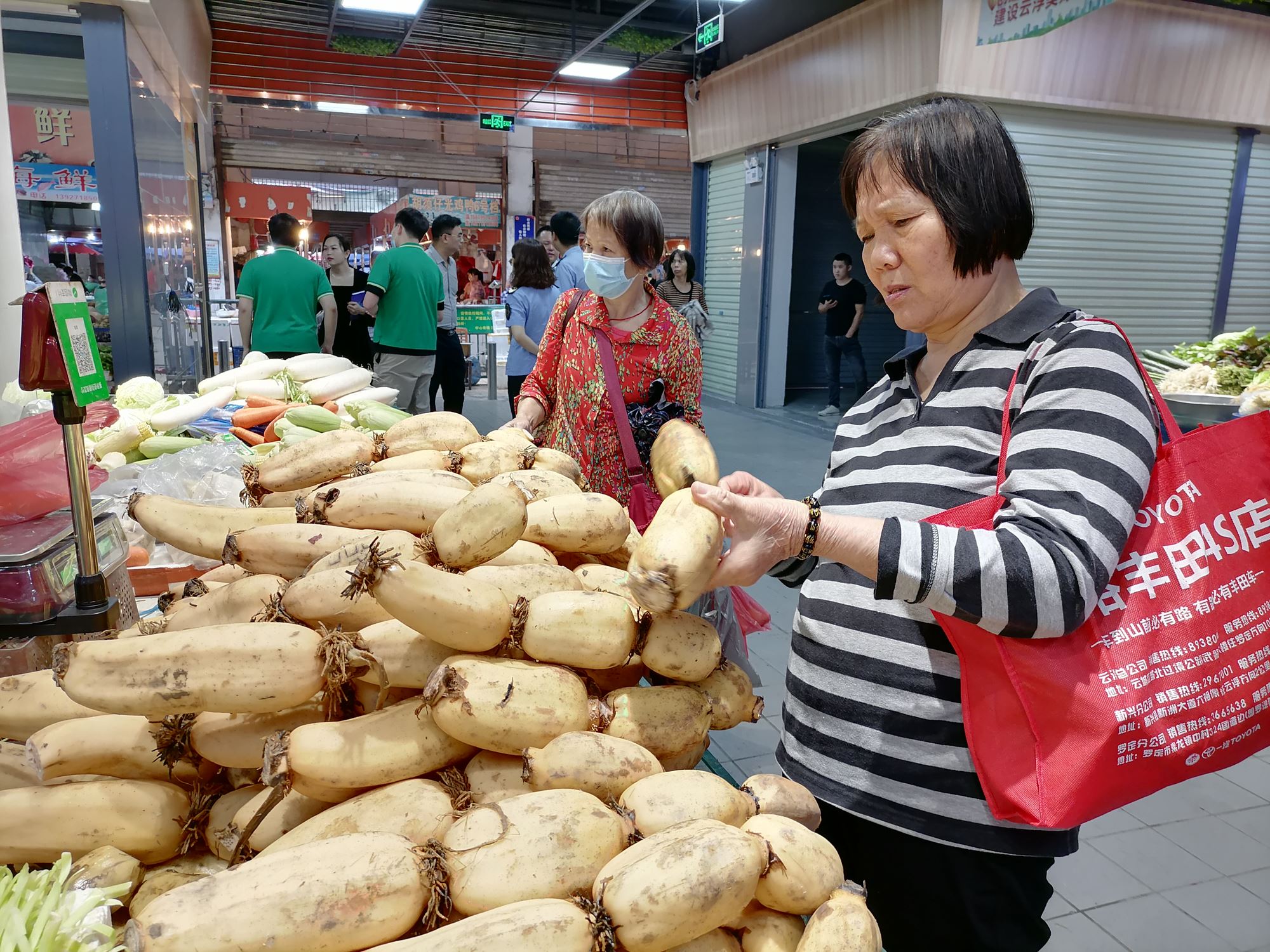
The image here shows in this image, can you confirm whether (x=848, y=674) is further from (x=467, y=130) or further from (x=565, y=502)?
(x=467, y=130)

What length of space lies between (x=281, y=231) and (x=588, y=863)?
6.54m

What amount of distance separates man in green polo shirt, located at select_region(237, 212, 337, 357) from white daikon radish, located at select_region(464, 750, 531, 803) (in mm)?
5763

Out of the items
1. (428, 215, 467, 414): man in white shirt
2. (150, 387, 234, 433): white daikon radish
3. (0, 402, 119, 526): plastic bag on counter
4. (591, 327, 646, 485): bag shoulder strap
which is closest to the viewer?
(0, 402, 119, 526): plastic bag on counter

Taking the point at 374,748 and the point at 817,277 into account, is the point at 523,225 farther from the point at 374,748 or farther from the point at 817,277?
the point at 374,748

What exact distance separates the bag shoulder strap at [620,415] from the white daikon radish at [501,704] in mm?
1500

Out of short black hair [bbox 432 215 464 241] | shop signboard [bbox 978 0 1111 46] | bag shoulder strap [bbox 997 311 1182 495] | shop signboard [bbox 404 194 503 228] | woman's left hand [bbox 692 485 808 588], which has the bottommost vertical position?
woman's left hand [bbox 692 485 808 588]

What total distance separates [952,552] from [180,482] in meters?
2.54

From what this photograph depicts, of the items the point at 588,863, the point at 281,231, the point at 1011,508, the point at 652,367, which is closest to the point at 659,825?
the point at 588,863

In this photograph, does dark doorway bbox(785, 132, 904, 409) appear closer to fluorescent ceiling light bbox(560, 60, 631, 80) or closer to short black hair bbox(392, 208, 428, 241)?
fluorescent ceiling light bbox(560, 60, 631, 80)

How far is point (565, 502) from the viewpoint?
159cm

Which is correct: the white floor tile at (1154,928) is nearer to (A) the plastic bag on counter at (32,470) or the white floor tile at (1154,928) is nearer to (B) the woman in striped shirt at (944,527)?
(B) the woman in striped shirt at (944,527)

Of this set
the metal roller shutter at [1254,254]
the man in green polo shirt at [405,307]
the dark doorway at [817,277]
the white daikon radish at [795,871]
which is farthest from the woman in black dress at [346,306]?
the metal roller shutter at [1254,254]

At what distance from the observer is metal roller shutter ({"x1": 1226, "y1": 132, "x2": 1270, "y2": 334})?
888 cm

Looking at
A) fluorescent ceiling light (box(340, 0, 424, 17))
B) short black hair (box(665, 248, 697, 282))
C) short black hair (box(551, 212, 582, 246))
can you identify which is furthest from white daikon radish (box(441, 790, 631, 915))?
fluorescent ceiling light (box(340, 0, 424, 17))
